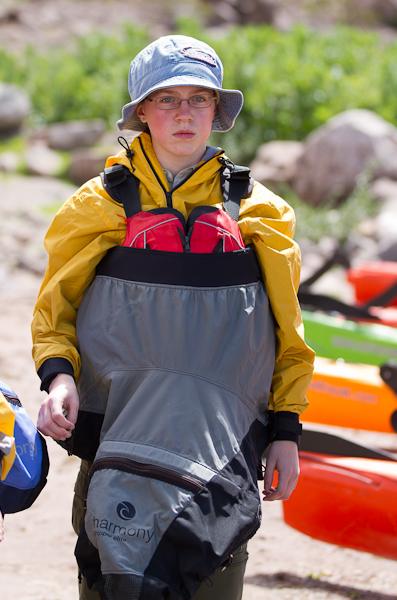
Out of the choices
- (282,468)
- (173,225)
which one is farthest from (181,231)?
(282,468)

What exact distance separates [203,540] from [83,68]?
1454 cm

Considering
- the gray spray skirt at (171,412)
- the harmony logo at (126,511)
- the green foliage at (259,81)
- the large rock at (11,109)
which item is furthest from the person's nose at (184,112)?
the large rock at (11,109)

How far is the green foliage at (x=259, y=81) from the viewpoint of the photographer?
11.3 metres

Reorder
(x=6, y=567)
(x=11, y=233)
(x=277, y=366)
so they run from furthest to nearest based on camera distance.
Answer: (x=11, y=233) → (x=6, y=567) → (x=277, y=366)

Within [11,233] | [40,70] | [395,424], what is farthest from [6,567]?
[40,70]

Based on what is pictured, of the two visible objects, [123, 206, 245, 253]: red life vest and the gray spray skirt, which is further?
[123, 206, 245, 253]: red life vest

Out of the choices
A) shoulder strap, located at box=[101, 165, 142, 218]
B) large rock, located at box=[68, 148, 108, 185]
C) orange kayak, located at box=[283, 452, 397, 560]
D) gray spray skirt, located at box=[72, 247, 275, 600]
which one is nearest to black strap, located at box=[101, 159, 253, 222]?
shoulder strap, located at box=[101, 165, 142, 218]

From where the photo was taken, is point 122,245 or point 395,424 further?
point 395,424

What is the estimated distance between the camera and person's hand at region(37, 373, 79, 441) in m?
1.42

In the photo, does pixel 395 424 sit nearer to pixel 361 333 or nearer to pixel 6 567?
pixel 361 333

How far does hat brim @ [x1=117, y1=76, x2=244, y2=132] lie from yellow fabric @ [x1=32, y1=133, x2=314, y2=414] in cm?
7

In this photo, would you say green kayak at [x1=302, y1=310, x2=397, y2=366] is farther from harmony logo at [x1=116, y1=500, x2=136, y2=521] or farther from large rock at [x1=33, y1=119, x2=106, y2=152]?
large rock at [x1=33, y1=119, x2=106, y2=152]

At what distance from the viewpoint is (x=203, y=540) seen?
1317mm

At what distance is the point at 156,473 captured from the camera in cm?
136
